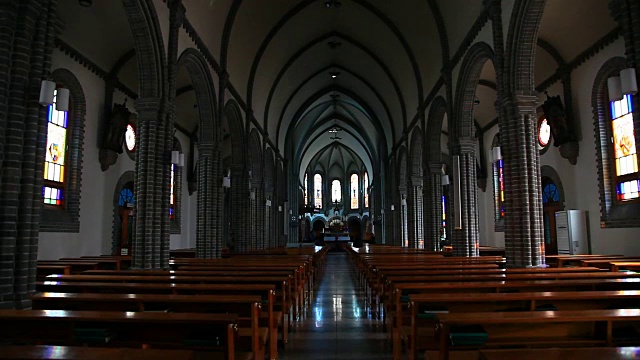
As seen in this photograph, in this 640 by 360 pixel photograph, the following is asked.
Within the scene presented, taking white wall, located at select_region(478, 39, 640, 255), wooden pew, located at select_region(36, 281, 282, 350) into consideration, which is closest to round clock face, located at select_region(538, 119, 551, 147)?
white wall, located at select_region(478, 39, 640, 255)

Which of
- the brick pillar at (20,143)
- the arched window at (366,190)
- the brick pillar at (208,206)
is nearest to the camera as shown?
the brick pillar at (20,143)

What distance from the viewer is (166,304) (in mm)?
4133

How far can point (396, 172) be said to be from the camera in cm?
2442

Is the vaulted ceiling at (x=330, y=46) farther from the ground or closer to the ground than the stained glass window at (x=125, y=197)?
farther from the ground

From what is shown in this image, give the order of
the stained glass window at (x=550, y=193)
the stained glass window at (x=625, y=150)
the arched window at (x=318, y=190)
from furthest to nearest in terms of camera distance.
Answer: the arched window at (x=318, y=190) → the stained glass window at (x=550, y=193) → the stained glass window at (x=625, y=150)

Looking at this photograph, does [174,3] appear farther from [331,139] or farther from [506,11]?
[331,139]

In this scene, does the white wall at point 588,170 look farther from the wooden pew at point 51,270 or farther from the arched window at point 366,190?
the arched window at point 366,190

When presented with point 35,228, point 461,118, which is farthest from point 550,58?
point 35,228

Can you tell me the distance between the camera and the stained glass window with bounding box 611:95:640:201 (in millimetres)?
10938

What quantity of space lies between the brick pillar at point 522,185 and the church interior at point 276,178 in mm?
41

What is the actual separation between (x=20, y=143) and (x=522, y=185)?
8.12 m

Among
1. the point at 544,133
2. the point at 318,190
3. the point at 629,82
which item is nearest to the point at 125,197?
the point at 629,82

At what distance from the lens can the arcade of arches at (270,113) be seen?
5.05 meters

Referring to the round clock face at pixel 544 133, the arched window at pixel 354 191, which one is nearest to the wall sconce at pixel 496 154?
the round clock face at pixel 544 133
